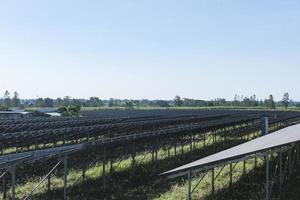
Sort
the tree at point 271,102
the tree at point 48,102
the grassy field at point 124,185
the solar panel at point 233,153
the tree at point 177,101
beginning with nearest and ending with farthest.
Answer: the solar panel at point 233,153, the grassy field at point 124,185, the tree at point 271,102, the tree at point 48,102, the tree at point 177,101

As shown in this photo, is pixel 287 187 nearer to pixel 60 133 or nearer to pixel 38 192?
pixel 38 192

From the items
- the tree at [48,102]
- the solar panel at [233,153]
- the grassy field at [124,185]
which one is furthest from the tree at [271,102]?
the solar panel at [233,153]

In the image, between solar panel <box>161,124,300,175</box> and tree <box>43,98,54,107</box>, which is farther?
tree <box>43,98,54,107</box>

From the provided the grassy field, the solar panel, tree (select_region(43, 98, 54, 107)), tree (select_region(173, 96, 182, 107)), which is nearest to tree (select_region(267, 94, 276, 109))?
tree (select_region(173, 96, 182, 107))

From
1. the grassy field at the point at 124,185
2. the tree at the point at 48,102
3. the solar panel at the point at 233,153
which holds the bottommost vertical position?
the grassy field at the point at 124,185

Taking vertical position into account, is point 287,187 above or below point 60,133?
Result: below

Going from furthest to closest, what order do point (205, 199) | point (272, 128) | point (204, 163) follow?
1. point (272, 128)
2. point (205, 199)
3. point (204, 163)

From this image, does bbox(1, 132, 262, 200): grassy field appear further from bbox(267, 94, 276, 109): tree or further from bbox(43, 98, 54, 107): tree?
bbox(43, 98, 54, 107): tree

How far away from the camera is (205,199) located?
47.7ft

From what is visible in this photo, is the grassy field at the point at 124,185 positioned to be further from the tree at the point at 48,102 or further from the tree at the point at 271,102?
the tree at the point at 48,102

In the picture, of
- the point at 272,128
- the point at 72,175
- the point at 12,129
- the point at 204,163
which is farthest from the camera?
the point at 272,128

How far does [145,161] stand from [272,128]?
24.9 m

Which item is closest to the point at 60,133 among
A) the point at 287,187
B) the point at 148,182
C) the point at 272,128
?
the point at 148,182

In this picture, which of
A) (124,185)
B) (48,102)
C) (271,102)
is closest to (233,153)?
(124,185)
